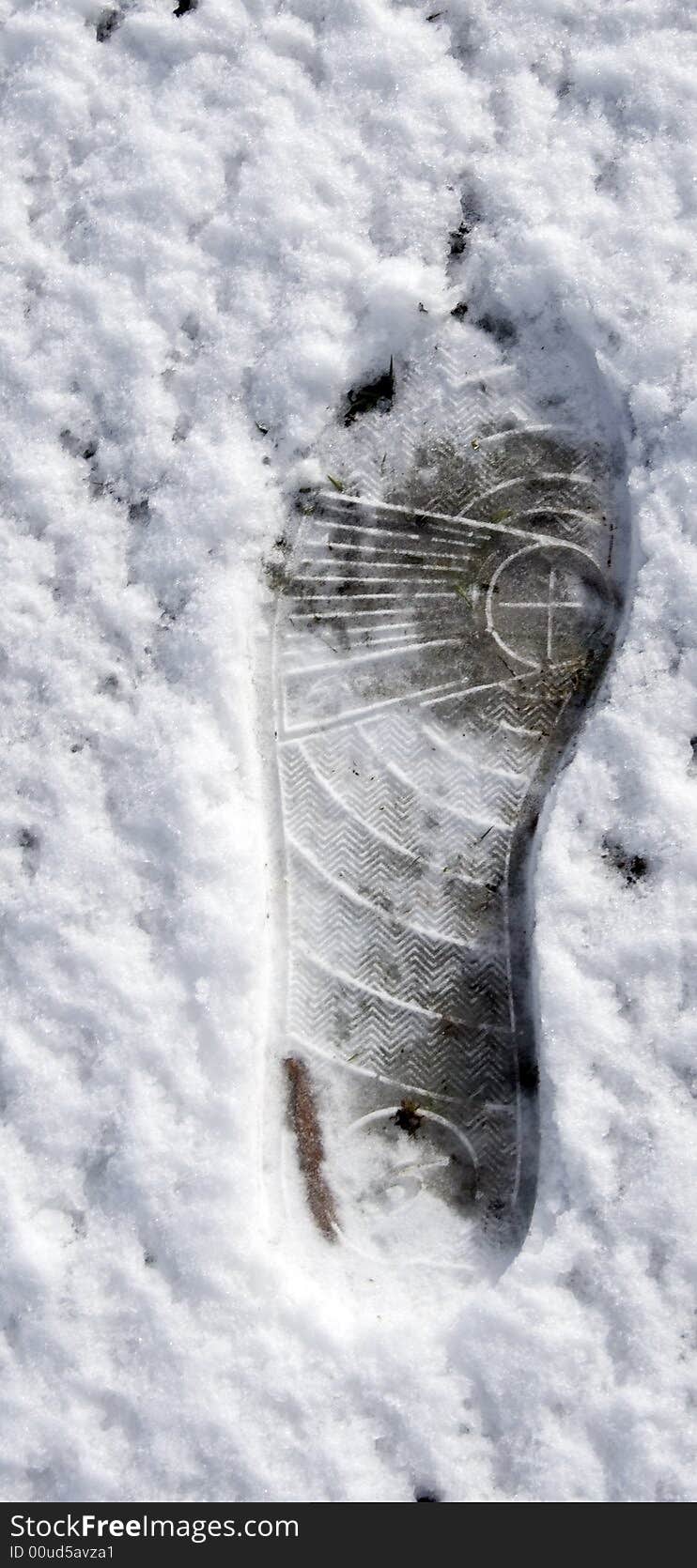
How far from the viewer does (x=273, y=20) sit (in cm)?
447

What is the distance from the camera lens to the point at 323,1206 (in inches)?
164

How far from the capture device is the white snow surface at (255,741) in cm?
398

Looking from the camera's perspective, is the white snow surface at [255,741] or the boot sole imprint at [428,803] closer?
the white snow surface at [255,741]

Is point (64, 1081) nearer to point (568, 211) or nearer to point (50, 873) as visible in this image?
point (50, 873)

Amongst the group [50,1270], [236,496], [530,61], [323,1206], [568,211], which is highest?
[530,61]

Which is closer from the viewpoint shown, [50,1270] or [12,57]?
[50,1270]

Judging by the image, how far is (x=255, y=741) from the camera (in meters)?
4.30

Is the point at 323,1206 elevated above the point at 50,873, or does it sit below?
below

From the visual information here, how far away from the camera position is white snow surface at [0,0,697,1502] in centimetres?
398
